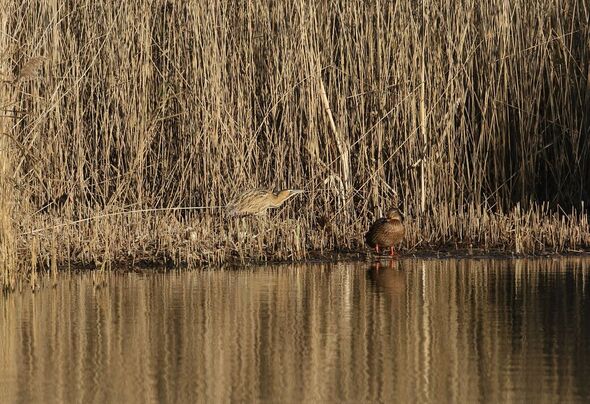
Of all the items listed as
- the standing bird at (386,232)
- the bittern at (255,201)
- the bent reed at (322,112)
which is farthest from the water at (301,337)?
the bent reed at (322,112)

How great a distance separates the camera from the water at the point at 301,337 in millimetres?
4973

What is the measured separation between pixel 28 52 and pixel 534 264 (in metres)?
4.00

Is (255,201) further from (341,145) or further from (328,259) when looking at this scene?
(341,145)

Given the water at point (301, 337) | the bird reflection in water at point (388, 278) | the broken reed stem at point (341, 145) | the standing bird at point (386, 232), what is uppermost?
the broken reed stem at point (341, 145)

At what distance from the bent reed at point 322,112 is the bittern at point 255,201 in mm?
277

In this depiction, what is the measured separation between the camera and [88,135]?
10.6 metres

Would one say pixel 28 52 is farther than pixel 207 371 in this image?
Yes

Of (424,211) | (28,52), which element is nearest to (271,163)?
(424,211)

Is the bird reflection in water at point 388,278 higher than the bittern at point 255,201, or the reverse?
the bittern at point 255,201

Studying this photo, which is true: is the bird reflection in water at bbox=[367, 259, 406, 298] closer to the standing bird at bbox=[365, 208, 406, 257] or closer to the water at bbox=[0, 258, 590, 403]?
the water at bbox=[0, 258, 590, 403]

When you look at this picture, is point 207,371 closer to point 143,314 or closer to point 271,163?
point 143,314

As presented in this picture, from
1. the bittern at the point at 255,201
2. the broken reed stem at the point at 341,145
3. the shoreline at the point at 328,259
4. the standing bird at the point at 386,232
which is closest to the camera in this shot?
the shoreline at the point at 328,259

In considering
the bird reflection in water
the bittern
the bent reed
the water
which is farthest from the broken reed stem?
the water

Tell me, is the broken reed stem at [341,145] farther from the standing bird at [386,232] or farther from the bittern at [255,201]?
the standing bird at [386,232]
